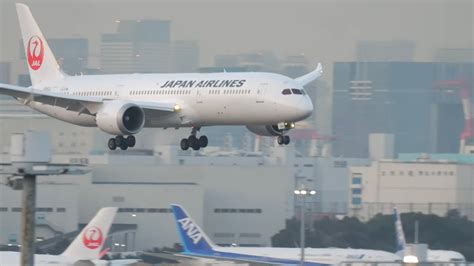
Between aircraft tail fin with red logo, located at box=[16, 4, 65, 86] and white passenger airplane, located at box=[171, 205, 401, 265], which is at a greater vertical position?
aircraft tail fin with red logo, located at box=[16, 4, 65, 86]

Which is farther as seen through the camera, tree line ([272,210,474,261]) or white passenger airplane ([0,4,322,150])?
tree line ([272,210,474,261])

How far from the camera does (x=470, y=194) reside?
138 meters

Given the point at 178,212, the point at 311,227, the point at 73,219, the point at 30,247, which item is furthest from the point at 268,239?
the point at 30,247

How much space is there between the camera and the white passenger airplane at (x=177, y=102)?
57938 millimetres

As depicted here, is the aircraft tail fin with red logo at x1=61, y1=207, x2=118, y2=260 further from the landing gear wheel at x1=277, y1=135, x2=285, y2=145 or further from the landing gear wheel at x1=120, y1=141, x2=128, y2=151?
the landing gear wheel at x1=277, y1=135, x2=285, y2=145

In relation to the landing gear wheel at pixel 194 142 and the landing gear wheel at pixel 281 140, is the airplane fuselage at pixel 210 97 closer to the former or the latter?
the landing gear wheel at pixel 281 140

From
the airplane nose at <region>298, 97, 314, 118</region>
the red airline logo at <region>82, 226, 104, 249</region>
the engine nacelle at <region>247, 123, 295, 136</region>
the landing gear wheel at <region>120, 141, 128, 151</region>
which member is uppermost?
the airplane nose at <region>298, 97, 314, 118</region>

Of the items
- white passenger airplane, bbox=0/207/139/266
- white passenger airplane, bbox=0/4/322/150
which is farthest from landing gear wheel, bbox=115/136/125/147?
white passenger airplane, bbox=0/207/139/266

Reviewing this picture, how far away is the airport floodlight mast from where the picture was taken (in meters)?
41.0

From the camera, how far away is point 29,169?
41062mm

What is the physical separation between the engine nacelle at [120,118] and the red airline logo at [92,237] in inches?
263

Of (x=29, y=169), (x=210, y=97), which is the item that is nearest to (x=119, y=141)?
(x=210, y=97)

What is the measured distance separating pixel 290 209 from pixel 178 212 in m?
38.6

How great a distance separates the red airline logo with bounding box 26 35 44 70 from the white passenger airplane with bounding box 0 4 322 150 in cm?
388
